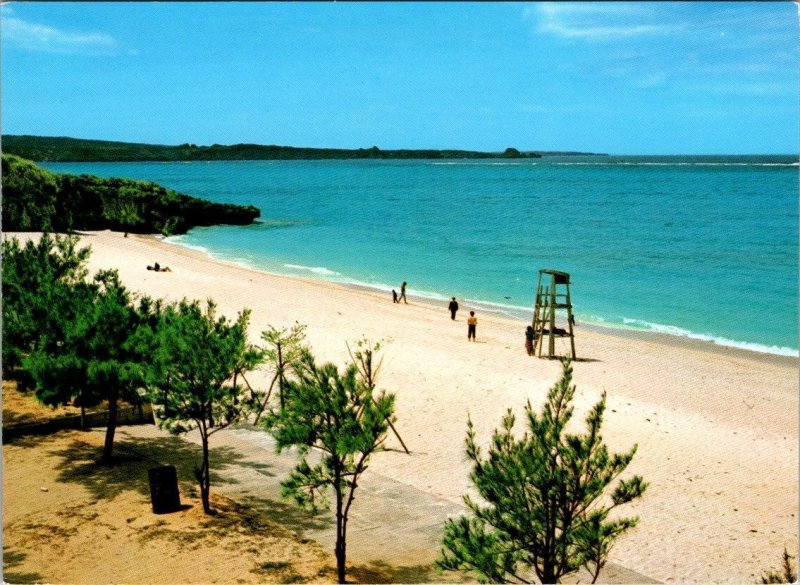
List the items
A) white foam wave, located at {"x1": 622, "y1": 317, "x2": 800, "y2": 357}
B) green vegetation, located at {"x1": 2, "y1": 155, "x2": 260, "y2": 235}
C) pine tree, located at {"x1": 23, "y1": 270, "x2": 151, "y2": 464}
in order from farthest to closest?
green vegetation, located at {"x1": 2, "y1": 155, "x2": 260, "y2": 235} → white foam wave, located at {"x1": 622, "y1": 317, "x2": 800, "y2": 357} → pine tree, located at {"x1": 23, "y1": 270, "x2": 151, "y2": 464}

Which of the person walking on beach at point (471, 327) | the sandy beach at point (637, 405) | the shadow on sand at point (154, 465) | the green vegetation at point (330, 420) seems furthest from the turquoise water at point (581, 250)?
the green vegetation at point (330, 420)

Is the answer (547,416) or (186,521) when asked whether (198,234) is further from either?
(547,416)

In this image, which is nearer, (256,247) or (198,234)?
(256,247)

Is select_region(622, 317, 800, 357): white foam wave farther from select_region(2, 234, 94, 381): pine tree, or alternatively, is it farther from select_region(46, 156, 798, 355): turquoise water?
select_region(2, 234, 94, 381): pine tree

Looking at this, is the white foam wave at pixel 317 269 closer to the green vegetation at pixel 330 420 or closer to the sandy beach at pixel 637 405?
the sandy beach at pixel 637 405

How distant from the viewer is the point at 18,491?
12.9 meters

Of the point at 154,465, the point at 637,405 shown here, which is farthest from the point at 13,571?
the point at 637,405

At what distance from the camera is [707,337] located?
32.9m

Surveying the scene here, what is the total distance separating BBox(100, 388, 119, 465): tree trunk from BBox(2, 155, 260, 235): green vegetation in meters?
30.6

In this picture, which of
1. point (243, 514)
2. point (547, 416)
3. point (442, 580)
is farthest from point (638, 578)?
point (243, 514)

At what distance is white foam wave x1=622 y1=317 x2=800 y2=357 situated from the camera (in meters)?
30.5

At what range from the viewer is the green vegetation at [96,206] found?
46.5 metres

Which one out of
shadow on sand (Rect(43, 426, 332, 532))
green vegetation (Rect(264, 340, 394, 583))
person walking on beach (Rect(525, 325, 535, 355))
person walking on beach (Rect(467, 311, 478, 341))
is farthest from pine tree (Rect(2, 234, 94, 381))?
person walking on beach (Rect(525, 325, 535, 355))

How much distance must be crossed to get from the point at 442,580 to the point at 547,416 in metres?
3.88
